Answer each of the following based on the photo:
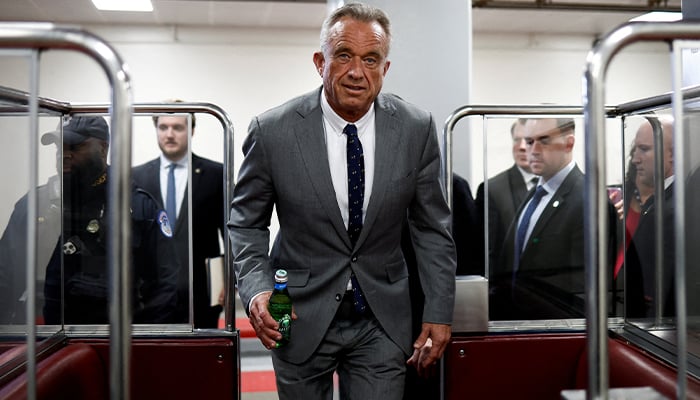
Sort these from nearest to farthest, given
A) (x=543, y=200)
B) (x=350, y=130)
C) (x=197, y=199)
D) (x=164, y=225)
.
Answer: (x=350, y=130), (x=164, y=225), (x=543, y=200), (x=197, y=199)

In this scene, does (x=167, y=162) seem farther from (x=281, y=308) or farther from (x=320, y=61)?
(x=281, y=308)

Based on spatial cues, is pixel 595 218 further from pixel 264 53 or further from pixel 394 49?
pixel 264 53

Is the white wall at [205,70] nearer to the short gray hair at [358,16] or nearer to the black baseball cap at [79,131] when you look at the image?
the black baseball cap at [79,131]

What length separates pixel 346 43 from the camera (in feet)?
6.63

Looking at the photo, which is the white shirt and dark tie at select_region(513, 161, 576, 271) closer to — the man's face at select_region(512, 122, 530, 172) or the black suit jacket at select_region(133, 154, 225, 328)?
the man's face at select_region(512, 122, 530, 172)

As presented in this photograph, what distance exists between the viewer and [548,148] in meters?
3.43

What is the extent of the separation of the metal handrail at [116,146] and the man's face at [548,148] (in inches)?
99.0

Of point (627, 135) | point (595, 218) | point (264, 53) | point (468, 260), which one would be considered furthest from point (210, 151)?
point (595, 218)

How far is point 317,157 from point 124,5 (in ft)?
19.8

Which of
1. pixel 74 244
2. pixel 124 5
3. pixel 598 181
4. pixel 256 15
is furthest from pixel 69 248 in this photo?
pixel 256 15

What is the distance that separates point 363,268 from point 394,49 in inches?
67.3

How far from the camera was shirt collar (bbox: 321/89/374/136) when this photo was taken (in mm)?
2129

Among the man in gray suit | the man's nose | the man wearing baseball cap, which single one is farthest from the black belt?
the man wearing baseball cap

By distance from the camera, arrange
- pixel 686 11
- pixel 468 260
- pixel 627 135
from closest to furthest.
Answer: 1. pixel 686 11
2. pixel 627 135
3. pixel 468 260
